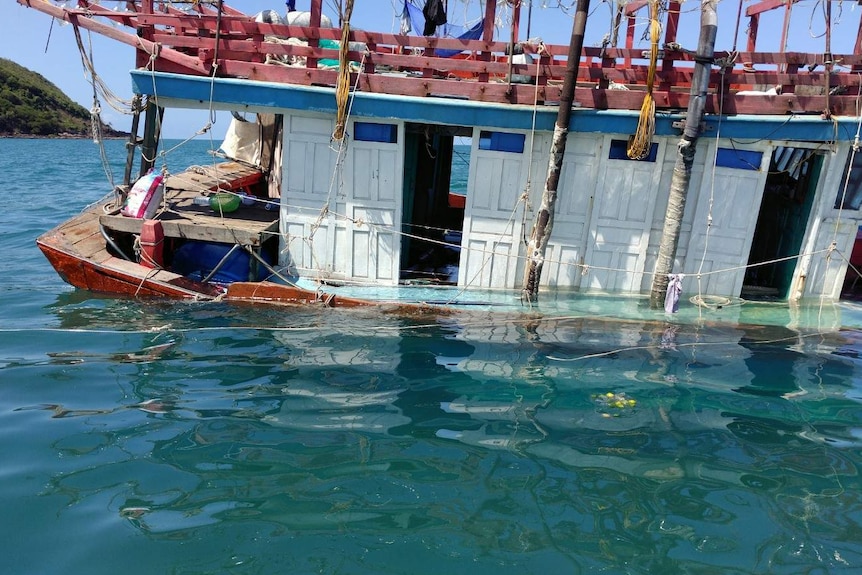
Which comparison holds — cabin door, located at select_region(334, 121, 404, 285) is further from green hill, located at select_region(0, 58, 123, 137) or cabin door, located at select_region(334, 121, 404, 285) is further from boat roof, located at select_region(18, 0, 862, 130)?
green hill, located at select_region(0, 58, 123, 137)

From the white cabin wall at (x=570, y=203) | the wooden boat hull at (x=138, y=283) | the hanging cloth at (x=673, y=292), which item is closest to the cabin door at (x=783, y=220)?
the hanging cloth at (x=673, y=292)

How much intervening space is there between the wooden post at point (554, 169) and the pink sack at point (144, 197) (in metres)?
5.44

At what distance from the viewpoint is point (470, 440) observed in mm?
5438

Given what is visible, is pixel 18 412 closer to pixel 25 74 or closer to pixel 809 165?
pixel 809 165

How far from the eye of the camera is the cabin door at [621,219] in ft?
28.9

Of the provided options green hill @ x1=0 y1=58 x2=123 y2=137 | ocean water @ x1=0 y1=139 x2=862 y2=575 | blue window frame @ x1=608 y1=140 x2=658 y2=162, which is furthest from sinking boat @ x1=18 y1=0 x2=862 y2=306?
green hill @ x1=0 y1=58 x2=123 y2=137

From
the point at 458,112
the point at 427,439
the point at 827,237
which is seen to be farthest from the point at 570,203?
the point at 427,439

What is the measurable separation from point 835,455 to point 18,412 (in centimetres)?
747

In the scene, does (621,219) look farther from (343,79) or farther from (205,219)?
(205,219)

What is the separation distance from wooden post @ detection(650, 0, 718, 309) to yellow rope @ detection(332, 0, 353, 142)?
4564 millimetres

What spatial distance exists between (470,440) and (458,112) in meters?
4.80

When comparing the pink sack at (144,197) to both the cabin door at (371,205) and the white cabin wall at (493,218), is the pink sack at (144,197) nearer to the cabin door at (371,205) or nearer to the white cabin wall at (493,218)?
the cabin door at (371,205)

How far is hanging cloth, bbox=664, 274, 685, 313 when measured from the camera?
8.33 meters

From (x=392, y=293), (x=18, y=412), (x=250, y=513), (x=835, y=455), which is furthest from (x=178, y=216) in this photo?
(x=835, y=455)
